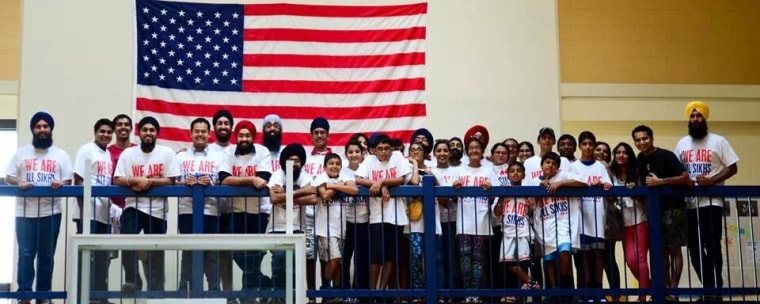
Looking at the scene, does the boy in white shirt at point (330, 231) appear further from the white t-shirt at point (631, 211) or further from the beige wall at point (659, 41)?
the beige wall at point (659, 41)

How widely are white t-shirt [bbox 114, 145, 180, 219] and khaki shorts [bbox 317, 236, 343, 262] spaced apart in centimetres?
148

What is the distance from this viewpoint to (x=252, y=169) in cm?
896

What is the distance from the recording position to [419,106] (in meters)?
11.8

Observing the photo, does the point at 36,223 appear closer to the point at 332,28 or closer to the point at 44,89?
the point at 44,89

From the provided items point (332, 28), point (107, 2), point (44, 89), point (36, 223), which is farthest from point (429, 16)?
point (36, 223)

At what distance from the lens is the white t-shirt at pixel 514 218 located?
8781 mm

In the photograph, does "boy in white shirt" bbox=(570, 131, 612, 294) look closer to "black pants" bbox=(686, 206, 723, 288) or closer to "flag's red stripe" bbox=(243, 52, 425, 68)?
"black pants" bbox=(686, 206, 723, 288)

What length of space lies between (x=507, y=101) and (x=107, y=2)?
561cm

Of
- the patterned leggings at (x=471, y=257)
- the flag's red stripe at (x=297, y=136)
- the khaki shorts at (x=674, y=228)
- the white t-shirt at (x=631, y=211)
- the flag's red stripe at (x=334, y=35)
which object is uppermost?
the flag's red stripe at (x=334, y=35)

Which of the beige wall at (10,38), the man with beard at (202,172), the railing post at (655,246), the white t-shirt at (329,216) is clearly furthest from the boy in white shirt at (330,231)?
the beige wall at (10,38)

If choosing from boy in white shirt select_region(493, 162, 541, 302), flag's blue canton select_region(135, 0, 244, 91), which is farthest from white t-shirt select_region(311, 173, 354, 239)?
flag's blue canton select_region(135, 0, 244, 91)

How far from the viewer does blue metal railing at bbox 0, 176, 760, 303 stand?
830 centimetres

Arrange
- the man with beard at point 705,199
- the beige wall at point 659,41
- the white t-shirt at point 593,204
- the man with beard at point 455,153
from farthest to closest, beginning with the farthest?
the beige wall at point 659,41, the man with beard at point 455,153, the white t-shirt at point 593,204, the man with beard at point 705,199

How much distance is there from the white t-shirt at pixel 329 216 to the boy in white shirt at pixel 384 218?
0.27 meters
